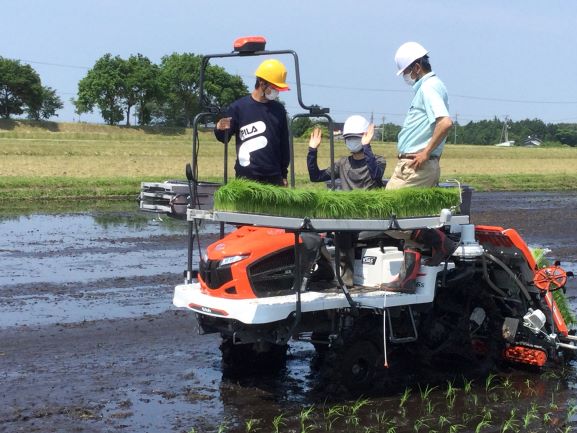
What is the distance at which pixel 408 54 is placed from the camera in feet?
22.6

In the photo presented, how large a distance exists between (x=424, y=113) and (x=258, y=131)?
48.8 inches

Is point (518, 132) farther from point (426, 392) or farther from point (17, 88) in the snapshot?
point (426, 392)

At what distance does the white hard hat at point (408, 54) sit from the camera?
6.87 metres

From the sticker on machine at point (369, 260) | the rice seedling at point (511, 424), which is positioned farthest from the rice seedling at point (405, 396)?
the sticker on machine at point (369, 260)

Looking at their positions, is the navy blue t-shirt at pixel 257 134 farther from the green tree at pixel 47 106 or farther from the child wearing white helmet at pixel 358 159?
the green tree at pixel 47 106

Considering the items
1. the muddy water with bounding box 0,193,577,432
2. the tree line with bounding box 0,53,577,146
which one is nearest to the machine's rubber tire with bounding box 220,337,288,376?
the muddy water with bounding box 0,193,577,432

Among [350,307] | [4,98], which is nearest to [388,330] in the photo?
[350,307]

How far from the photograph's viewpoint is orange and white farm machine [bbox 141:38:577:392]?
6.34 m

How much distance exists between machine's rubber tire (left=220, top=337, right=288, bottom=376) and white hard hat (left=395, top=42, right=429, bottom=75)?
2.36 metres

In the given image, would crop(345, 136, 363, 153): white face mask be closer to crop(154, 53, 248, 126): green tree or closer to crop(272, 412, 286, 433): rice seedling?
crop(272, 412, 286, 433): rice seedling

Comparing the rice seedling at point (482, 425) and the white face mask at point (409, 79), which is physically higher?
the white face mask at point (409, 79)

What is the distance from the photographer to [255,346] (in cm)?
684

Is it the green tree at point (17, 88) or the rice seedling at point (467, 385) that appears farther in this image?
the green tree at point (17, 88)

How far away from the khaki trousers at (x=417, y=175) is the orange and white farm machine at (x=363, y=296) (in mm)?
320
